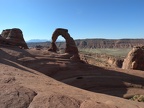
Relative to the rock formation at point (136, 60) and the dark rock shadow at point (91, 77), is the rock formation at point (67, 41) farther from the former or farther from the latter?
the dark rock shadow at point (91, 77)

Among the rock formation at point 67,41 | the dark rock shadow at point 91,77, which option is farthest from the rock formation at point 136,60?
the rock formation at point 67,41

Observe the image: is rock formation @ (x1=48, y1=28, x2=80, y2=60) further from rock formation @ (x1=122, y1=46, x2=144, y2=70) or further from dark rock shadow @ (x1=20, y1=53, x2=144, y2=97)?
dark rock shadow @ (x1=20, y1=53, x2=144, y2=97)

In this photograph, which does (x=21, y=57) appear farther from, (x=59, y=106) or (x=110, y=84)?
(x=59, y=106)

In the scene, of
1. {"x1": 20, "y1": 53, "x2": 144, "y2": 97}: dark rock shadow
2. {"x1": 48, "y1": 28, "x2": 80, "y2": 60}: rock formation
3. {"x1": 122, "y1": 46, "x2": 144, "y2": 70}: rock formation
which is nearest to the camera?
{"x1": 20, "y1": 53, "x2": 144, "y2": 97}: dark rock shadow

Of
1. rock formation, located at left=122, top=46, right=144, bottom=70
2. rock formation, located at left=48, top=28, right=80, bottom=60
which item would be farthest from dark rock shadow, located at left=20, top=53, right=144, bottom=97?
rock formation, located at left=48, top=28, right=80, bottom=60

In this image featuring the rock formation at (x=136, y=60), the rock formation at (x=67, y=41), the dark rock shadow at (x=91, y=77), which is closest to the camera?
the dark rock shadow at (x=91, y=77)

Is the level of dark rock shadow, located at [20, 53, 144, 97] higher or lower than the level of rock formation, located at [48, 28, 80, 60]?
lower

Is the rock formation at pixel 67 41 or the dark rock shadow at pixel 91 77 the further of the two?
the rock formation at pixel 67 41

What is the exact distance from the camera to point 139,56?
2925 centimetres

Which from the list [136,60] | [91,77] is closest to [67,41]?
[136,60]

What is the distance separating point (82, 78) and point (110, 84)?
245 centimetres

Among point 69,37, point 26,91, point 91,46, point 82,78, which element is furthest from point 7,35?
point 91,46

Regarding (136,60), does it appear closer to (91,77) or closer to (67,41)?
(67,41)

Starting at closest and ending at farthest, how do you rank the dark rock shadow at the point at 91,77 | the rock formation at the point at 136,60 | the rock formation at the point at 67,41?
the dark rock shadow at the point at 91,77 < the rock formation at the point at 136,60 < the rock formation at the point at 67,41
